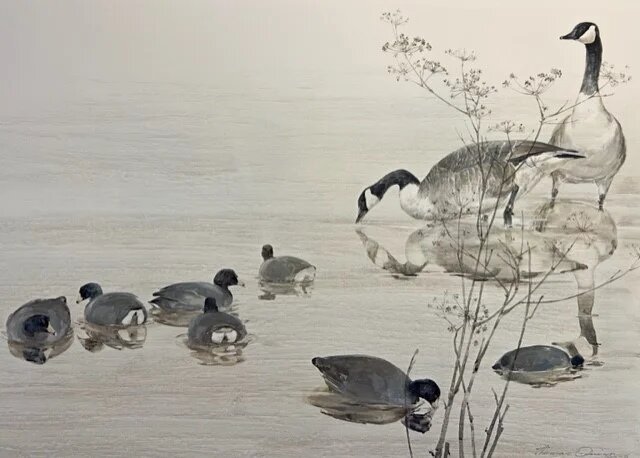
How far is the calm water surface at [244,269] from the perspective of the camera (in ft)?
4.31

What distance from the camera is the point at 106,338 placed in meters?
1.32

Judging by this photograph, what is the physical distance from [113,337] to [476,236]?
69cm

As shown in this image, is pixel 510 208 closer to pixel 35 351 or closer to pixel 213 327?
pixel 213 327

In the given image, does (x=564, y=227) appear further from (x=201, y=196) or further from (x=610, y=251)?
(x=201, y=196)

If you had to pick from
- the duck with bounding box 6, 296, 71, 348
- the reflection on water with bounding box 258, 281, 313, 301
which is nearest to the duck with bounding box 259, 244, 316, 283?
the reflection on water with bounding box 258, 281, 313, 301

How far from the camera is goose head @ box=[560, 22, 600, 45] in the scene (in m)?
1.35

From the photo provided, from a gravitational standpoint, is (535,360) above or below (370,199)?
below

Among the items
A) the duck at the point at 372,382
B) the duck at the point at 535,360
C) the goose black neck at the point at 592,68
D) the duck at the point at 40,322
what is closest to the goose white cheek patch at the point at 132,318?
the duck at the point at 40,322

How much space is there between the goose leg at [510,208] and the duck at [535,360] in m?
0.23

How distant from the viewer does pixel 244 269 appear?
1327 millimetres

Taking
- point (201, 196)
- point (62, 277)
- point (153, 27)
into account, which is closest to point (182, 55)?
point (153, 27)

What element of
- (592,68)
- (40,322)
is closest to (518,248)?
(592,68)

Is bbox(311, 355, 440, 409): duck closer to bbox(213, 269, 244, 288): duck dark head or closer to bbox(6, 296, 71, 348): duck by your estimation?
bbox(213, 269, 244, 288): duck dark head
